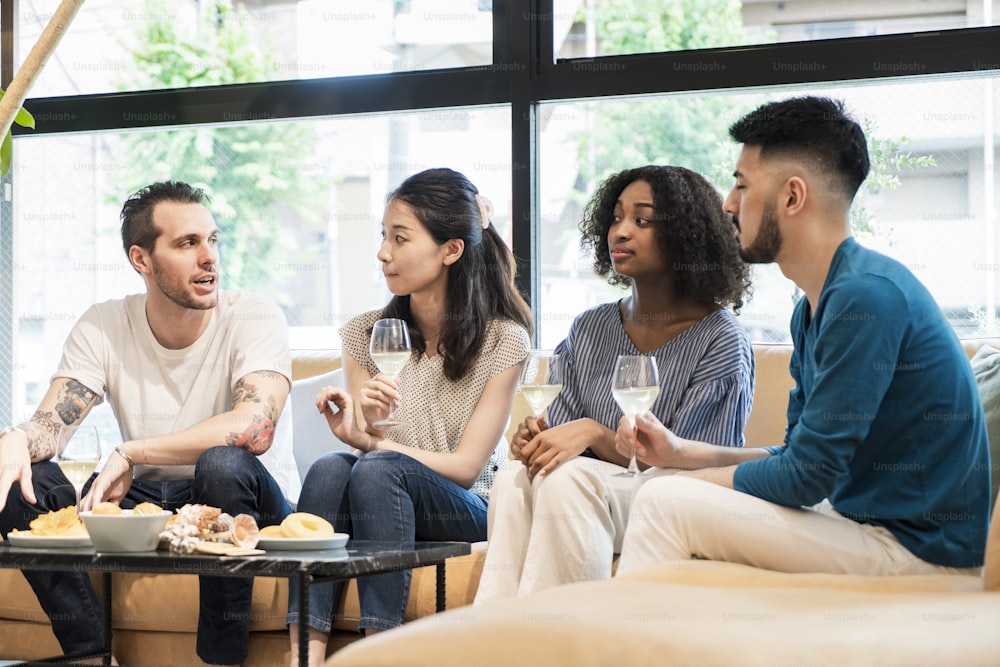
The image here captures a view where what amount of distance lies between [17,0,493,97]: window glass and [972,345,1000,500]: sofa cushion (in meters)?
2.14

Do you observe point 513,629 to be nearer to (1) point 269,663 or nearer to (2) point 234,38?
(1) point 269,663

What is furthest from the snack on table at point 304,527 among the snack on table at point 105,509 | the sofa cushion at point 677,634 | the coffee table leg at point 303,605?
the sofa cushion at point 677,634

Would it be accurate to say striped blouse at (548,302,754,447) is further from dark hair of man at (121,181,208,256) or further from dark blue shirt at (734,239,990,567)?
dark hair of man at (121,181,208,256)

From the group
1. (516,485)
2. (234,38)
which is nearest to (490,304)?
(516,485)

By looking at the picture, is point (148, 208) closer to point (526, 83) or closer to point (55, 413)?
point (55, 413)

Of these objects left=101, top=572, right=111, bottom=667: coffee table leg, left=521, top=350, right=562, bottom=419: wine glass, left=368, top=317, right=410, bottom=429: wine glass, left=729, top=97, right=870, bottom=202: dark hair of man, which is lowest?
left=101, top=572, right=111, bottom=667: coffee table leg

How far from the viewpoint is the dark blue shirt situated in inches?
77.1

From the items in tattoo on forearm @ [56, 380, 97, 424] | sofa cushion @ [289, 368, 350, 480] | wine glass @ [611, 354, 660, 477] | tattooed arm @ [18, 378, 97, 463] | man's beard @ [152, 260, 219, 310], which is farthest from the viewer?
sofa cushion @ [289, 368, 350, 480]

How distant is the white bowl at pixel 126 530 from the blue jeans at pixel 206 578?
1.44 feet

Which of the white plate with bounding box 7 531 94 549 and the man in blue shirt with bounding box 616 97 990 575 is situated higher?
the man in blue shirt with bounding box 616 97 990 575

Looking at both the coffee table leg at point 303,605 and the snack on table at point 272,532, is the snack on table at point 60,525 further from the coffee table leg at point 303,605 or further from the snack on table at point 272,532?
the coffee table leg at point 303,605

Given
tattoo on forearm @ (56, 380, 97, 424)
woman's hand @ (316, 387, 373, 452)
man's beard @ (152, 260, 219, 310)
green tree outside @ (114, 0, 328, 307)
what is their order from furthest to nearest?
green tree outside @ (114, 0, 328, 307)
man's beard @ (152, 260, 219, 310)
tattoo on forearm @ (56, 380, 97, 424)
woman's hand @ (316, 387, 373, 452)

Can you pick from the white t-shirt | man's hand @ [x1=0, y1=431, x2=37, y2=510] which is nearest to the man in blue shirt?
the white t-shirt

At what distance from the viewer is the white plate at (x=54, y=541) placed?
2.27 m
